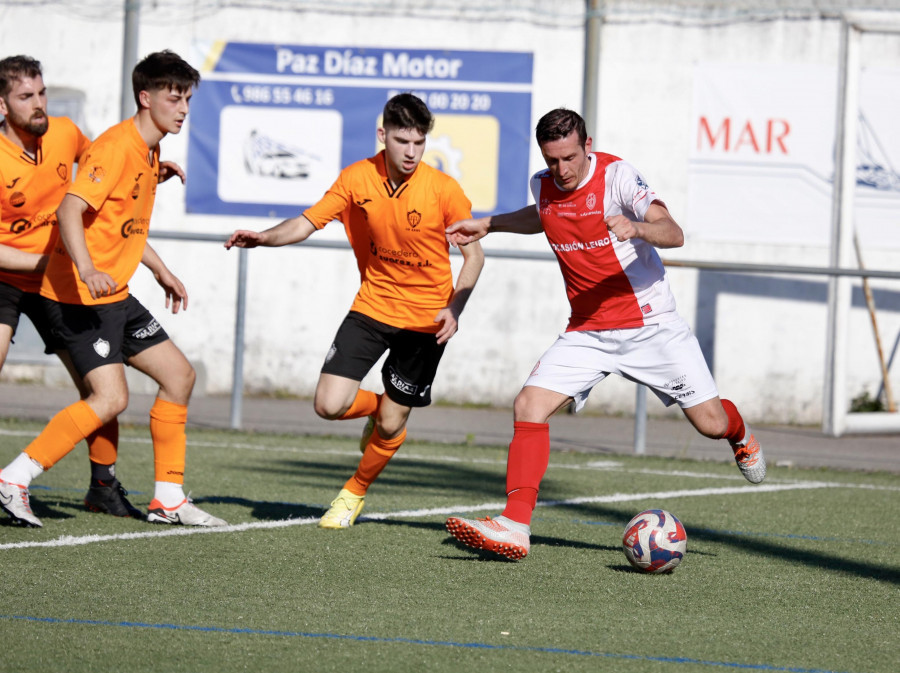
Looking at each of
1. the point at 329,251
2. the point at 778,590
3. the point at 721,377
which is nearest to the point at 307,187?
the point at 329,251

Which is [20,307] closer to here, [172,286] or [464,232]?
[172,286]

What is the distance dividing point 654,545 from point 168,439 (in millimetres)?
2489

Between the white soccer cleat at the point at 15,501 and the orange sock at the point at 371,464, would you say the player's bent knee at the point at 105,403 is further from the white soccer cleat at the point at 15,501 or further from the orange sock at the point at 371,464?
the orange sock at the point at 371,464

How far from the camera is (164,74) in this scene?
19.3ft

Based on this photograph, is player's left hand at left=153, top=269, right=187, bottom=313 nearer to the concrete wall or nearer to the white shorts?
the white shorts

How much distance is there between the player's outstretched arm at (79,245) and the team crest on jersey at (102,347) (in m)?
0.39

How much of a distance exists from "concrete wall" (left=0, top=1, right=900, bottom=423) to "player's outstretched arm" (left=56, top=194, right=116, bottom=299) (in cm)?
780

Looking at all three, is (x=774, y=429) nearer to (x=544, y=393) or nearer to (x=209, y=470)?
(x=209, y=470)

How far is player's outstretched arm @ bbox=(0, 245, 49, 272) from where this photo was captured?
597 cm

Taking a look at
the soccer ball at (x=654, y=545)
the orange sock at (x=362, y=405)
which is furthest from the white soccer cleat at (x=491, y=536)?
the orange sock at (x=362, y=405)

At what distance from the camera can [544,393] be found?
5.82 meters

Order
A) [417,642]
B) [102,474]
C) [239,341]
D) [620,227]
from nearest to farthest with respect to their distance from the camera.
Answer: [417,642] → [620,227] → [102,474] → [239,341]

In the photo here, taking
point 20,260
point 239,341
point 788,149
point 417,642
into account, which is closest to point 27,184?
point 20,260

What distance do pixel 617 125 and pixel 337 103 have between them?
2933 mm
